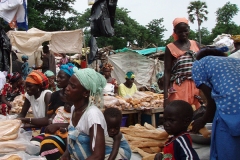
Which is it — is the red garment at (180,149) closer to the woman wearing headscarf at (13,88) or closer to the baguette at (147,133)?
the baguette at (147,133)

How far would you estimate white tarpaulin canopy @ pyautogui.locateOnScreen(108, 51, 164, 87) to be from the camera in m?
14.0

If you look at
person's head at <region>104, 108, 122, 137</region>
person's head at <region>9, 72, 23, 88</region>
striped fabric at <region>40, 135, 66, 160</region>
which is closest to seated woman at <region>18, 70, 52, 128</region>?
striped fabric at <region>40, 135, 66, 160</region>

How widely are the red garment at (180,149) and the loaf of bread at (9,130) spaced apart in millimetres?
1430

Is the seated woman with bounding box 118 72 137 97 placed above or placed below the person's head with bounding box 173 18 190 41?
below

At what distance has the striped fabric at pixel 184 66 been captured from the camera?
10.8 ft

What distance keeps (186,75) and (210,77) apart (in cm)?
122

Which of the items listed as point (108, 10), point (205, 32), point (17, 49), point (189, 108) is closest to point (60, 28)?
point (17, 49)

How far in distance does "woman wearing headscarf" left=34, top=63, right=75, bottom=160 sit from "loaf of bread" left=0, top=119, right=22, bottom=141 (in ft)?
0.78

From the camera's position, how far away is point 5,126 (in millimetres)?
2914

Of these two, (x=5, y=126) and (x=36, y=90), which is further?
(x=36, y=90)

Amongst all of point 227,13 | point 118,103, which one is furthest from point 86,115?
point 227,13

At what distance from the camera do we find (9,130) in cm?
287

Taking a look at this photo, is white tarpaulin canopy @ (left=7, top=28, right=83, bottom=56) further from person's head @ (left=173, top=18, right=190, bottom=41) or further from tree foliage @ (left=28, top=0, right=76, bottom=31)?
tree foliage @ (left=28, top=0, right=76, bottom=31)

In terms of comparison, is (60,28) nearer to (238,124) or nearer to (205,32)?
(238,124)
